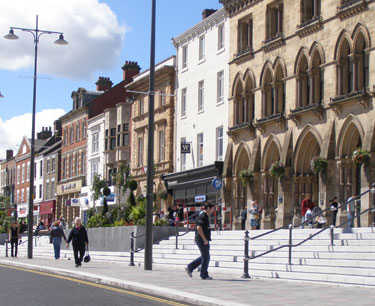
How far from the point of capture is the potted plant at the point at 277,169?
36.7 meters

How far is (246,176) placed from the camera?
40.1 meters

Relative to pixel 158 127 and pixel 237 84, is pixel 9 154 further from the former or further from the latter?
pixel 237 84

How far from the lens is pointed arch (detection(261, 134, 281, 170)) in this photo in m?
38.8

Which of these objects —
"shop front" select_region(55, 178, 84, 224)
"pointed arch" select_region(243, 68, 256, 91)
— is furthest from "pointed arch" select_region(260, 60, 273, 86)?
"shop front" select_region(55, 178, 84, 224)

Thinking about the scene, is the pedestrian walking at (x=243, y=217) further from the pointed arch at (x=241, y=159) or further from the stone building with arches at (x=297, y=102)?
the pointed arch at (x=241, y=159)

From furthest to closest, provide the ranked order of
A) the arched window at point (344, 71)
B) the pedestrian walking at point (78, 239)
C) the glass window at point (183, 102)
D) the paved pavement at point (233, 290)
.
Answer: the glass window at point (183, 102) < the arched window at point (344, 71) < the pedestrian walking at point (78, 239) < the paved pavement at point (233, 290)

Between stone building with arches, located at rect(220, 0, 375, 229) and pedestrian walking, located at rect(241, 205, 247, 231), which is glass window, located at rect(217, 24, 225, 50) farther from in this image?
pedestrian walking, located at rect(241, 205, 247, 231)

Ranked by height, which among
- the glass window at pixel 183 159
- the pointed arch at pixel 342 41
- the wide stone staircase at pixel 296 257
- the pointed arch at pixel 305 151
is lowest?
the wide stone staircase at pixel 296 257

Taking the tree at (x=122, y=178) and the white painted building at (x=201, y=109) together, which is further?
the tree at (x=122, y=178)

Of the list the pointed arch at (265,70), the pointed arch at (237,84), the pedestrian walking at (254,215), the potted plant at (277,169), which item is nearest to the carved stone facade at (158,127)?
the pointed arch at (237,84)

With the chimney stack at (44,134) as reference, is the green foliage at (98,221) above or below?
below

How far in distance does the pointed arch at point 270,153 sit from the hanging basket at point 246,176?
842 mm

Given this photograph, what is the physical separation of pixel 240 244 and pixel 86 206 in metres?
42.8

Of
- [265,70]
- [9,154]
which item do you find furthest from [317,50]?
[9,154]
